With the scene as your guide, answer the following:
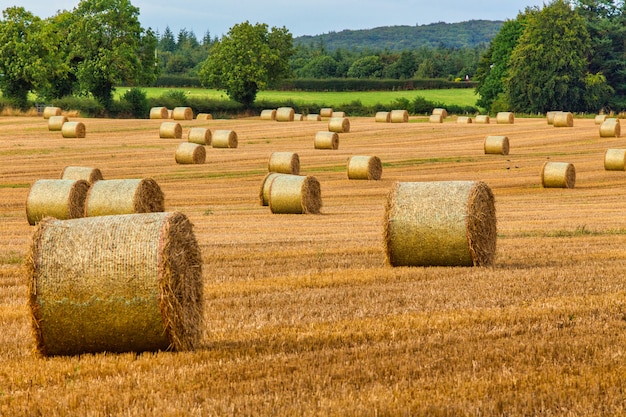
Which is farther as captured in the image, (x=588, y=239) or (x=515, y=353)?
(x=588, y=239)

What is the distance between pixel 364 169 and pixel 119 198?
644 inches

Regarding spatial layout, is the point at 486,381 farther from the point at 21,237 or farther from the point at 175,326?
the point at 21,237

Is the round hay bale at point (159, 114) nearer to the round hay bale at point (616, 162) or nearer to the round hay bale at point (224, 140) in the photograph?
the round hay bale at point (224, 140)

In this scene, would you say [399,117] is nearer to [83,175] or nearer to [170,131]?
[170,131]

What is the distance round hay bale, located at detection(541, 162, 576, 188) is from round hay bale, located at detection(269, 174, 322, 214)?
11073 millimetres

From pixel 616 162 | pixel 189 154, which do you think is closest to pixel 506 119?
pixel 616 162

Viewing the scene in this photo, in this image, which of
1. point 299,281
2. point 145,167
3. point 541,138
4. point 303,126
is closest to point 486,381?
point 299,281

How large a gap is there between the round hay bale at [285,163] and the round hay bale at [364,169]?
200 centimetres

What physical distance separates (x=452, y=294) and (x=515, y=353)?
332 centimetres

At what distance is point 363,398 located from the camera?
323 inches

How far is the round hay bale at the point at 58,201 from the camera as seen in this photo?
23516 millimetres

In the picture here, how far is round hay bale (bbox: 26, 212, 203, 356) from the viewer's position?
371 inches

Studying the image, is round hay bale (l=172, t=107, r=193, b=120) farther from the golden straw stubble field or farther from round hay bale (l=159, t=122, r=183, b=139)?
the golden straw stubble field

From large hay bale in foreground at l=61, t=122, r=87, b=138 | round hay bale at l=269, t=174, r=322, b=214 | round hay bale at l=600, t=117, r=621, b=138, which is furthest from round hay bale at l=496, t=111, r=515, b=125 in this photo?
round hay bale at l=269, t=174, r=322, b=214
